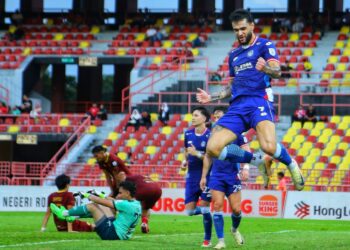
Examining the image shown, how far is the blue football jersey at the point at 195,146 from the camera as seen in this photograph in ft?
58.3

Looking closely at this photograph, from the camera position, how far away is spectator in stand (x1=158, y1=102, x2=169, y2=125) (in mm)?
40062

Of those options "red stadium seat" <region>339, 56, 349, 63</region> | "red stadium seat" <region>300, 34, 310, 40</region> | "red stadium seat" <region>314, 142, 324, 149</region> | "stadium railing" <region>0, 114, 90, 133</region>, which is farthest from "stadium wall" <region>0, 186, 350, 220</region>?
"red stadium seat" <region>300, 34, 310, 40</region>

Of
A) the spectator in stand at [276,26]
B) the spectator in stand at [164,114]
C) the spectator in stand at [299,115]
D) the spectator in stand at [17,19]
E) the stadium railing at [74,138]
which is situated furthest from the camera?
the spectator in stand at [17,19]

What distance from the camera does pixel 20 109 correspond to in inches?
1705

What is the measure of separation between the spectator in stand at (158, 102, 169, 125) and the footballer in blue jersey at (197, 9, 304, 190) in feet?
83.5

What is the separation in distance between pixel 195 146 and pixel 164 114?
22320 millimetres

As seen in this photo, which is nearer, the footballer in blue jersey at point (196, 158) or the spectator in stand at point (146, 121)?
the footballer in blue jersey at point (196, 158)

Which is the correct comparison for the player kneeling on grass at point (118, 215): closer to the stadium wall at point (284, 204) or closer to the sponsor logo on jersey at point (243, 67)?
the sponsor logo on jersey at point (243, 67)

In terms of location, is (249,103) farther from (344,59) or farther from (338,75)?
(344,59)

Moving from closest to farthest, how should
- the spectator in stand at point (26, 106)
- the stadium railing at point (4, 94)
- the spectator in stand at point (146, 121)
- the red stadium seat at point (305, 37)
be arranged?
the spectator in stand at point (146, 121), the spectator in stand at point (26, 106), the stadium railing at point (4, 94), the red stadium seat at point (305, 37)

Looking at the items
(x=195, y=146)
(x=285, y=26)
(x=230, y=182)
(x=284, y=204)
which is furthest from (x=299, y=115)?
(x=230, y=182)

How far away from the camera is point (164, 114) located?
4016cm

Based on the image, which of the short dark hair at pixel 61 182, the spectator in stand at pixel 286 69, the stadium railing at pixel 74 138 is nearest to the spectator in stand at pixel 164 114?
the stadium railing at pixel 74 138

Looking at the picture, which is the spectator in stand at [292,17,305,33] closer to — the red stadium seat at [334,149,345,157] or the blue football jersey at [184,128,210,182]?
the red stadium seat at [334,149,345,157]
